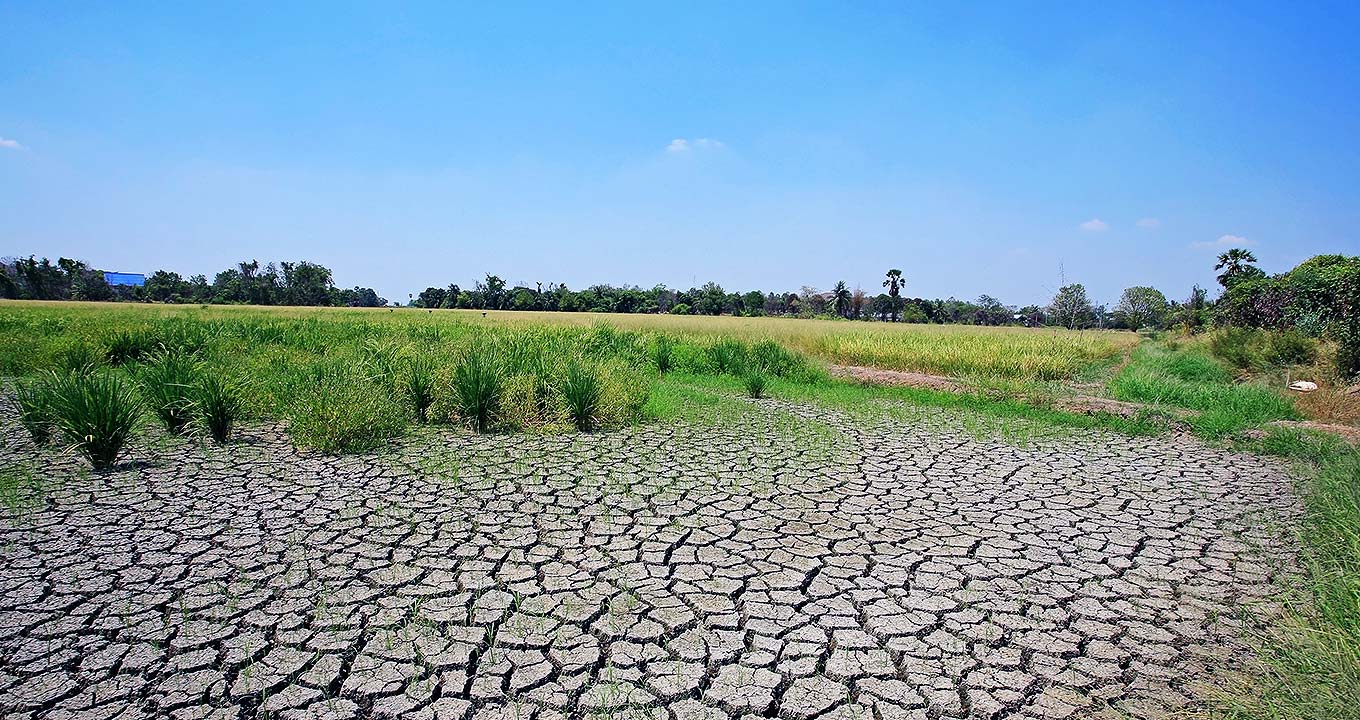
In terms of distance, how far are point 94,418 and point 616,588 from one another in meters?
5.36

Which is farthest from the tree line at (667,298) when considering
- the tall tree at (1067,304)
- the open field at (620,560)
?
the open field at (620,560)

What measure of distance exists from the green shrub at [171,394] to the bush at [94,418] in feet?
2.81

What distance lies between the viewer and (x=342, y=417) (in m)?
6.61

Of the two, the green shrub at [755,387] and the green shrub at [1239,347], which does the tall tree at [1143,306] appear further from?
the green shrub at [755,387]

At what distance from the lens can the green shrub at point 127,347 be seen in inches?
508

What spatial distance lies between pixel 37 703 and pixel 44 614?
95 centimetres

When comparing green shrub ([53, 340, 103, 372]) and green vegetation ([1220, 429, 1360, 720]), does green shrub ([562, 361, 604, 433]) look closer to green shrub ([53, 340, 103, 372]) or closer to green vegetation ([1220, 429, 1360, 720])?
green vegetation ([1220, 429, 1360, 720])

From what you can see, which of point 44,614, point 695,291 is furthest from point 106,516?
point 695,291

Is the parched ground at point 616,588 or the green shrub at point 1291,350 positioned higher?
the green shrub at point 1291,350

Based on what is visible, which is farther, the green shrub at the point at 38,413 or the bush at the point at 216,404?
the bush at the point at 216,404

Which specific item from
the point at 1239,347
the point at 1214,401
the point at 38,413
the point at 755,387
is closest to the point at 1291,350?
the point at 1239,347

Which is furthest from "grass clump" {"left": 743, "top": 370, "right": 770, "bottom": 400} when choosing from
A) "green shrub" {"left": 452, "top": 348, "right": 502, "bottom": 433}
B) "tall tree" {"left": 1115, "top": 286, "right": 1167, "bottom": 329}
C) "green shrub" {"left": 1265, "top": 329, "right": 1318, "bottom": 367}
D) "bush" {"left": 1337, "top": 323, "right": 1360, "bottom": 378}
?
"tall tree" {"left": 1115, "top": 286, "right": 1167, "bottom": 329}

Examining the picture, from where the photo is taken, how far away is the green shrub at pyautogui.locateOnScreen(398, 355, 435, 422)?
27.2 feet

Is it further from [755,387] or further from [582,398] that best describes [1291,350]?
[582,398]
